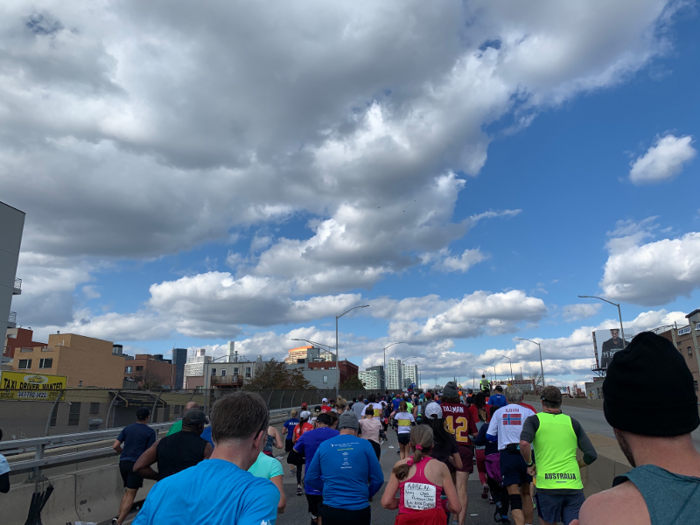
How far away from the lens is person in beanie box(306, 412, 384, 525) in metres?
5.07

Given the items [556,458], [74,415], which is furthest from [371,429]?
[74,415]

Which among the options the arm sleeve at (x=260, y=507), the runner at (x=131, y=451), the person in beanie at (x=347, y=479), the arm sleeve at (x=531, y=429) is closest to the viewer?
the arm sleeve at (x=260, y=507)

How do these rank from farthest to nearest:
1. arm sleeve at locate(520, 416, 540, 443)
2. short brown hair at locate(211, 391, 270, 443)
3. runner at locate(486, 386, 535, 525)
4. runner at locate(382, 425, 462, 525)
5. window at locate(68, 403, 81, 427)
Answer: window at locate(68, 403, 81, 427) → runner at locate(486, 386, 535, 525) → arm sleeve at locate(520, 416, 540, 443) → runner at locate(382, 425, 462, 525) → short brown hair at locate(211, 391, 270, 443)

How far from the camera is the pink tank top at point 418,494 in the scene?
454 centimetres

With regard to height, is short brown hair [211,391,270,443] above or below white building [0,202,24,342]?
below

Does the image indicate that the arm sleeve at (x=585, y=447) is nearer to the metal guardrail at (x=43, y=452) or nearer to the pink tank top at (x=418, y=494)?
the pink tank top at (x=418, y=494)

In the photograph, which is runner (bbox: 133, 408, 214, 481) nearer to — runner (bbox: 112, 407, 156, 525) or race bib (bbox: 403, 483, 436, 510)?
race bib (bbox: 403, 483, 436, 510)

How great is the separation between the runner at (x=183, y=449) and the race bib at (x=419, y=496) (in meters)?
2.20

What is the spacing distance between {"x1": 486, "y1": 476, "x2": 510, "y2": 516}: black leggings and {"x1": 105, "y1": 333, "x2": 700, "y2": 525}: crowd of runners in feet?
0.07

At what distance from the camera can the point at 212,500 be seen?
217 centimetres

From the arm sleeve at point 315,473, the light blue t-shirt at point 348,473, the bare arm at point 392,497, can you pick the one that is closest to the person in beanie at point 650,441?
the bare arm at point 392,497

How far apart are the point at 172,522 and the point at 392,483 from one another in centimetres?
303

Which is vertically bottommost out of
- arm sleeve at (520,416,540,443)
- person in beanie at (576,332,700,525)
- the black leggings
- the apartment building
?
the black leggings

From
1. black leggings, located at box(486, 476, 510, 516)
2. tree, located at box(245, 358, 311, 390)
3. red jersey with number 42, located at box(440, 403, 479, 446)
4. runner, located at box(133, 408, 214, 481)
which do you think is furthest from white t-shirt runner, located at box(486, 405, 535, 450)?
tree, located at box(245, 358, 311, 390)
